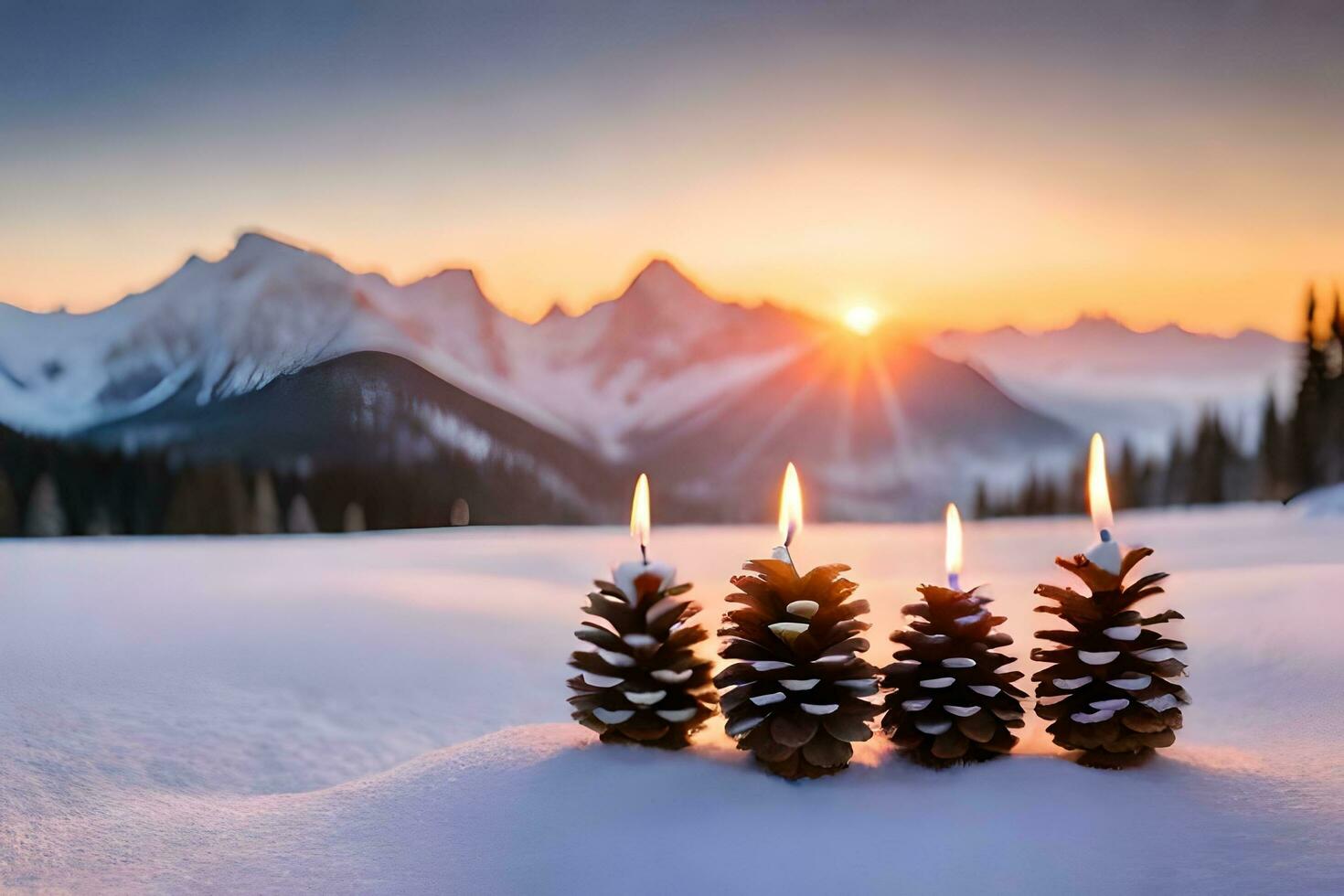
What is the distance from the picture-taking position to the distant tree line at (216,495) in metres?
3.61

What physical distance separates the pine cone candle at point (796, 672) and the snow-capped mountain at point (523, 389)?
193 cm

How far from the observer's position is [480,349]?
5.23m

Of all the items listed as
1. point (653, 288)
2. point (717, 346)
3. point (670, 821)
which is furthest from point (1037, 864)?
point (717, 346)

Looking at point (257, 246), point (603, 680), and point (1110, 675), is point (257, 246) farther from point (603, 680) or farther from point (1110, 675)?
point (1110, 675)

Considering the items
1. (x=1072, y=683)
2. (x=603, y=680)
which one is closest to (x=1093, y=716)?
(x=1072, y=683)

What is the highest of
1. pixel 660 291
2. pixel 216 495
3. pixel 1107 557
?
pixel 660 291

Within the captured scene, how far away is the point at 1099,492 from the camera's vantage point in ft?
4.82

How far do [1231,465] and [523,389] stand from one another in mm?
4758

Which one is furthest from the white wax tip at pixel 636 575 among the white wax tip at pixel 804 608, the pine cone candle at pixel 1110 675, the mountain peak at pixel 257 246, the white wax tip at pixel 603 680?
the mountain peak at pixel 257 246

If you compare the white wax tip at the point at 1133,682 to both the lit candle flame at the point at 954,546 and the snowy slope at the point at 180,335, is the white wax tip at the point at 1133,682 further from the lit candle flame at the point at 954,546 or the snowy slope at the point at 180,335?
the snowy slope at the point at 180,335

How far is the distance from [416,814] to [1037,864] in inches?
32.8

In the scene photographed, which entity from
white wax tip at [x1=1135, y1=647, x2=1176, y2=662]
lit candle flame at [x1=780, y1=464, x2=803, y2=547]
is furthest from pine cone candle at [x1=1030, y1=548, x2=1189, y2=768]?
lit candle flame at [x1=780, y1=464, x2=803, y2=547]

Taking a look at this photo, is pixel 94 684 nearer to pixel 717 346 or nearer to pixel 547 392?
pixel 547 392

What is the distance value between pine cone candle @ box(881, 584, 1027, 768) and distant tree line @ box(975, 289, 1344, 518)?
476cm
